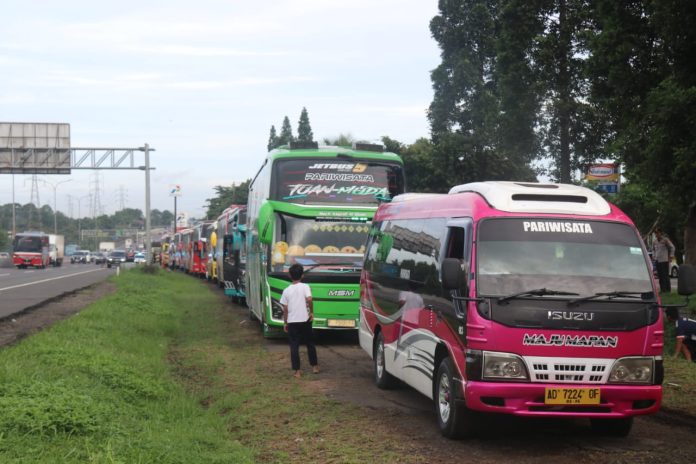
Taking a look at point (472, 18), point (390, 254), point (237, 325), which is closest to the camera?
point (390, 254)

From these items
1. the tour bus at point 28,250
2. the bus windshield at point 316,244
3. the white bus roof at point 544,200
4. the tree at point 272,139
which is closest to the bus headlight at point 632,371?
the white bus roof at point 544,200

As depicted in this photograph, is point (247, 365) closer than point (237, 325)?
Yes

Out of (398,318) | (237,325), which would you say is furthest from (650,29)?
(237,325)

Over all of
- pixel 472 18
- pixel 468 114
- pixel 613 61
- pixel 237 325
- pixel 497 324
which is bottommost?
pixel 237 325

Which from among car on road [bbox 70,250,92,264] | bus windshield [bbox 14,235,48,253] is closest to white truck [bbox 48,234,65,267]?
bus windshield [bbox 14,235,48,253]

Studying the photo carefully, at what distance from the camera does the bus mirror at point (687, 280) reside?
827 centimetres

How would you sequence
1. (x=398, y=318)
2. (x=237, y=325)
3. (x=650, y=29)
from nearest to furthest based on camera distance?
(x=398, y=318), (x=650, y=29), (x=237, y=325)

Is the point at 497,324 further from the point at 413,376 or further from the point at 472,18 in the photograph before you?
the point at 472,18

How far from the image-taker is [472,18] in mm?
42562

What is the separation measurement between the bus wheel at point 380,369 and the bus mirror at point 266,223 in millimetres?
5467

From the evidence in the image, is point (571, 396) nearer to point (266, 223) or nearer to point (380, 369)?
point (380, 369)

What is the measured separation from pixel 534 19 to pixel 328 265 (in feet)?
41.6

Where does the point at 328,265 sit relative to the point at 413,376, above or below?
above

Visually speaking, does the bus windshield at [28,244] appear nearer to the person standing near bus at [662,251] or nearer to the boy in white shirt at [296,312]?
the person standing near bus at [662,251]
